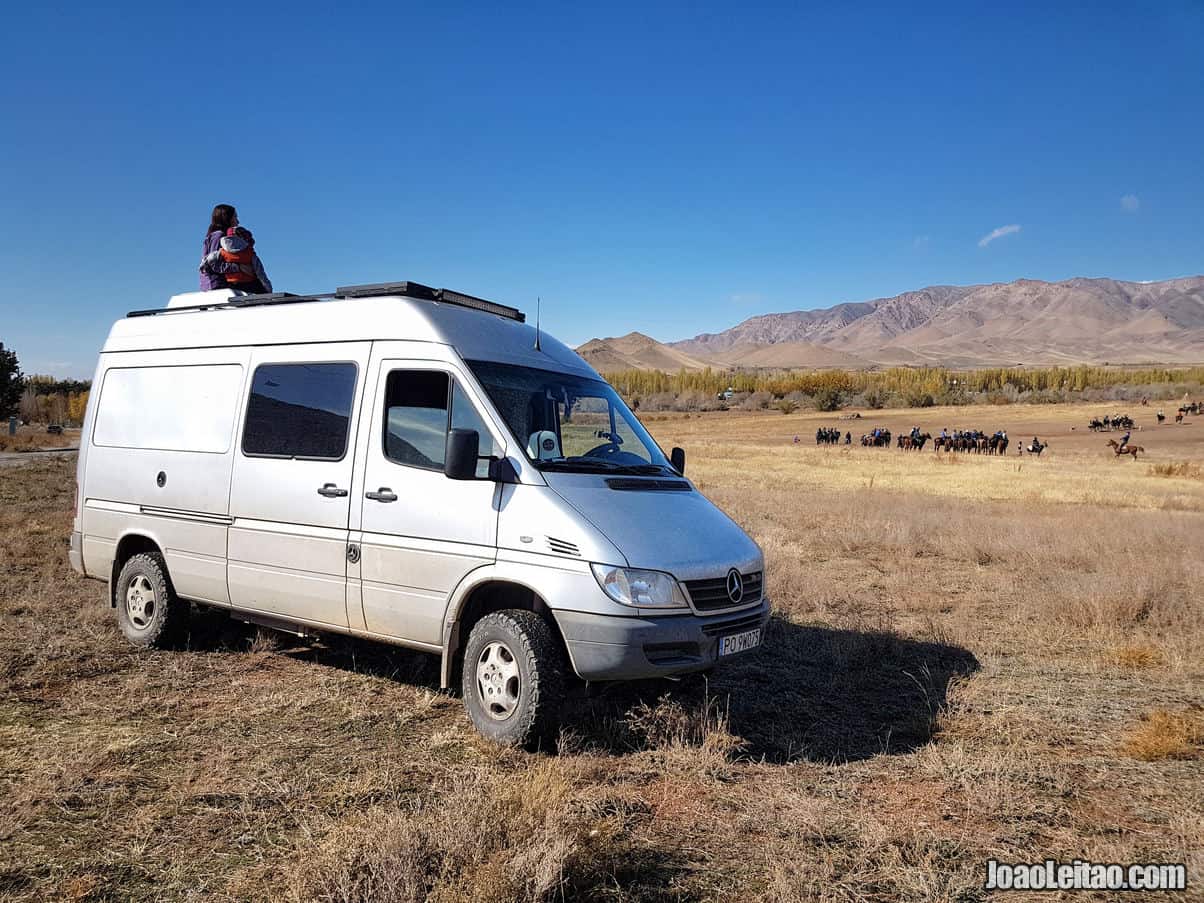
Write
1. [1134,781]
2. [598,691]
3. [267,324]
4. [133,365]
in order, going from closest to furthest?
1. [1134,781]
2. [598,691]
3. [267,324]
4. [133,365]

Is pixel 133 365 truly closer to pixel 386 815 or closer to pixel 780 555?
pixel 386 815

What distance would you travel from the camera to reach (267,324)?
6.59 metres

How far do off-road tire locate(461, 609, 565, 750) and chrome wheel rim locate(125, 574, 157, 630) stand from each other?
141 inches

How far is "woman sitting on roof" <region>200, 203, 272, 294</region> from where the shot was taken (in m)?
7.68

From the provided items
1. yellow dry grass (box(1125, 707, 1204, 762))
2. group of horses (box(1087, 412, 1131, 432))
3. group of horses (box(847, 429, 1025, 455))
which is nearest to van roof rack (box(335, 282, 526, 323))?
yellow dry grass (box(1125, 707, 1204, 762))

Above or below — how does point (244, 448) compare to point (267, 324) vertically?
below

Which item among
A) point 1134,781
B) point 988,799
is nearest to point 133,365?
point 988,799

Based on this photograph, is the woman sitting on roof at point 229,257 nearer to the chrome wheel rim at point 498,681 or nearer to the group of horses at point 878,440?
the chrome wheel rim at point 498,681

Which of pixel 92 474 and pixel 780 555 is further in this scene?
pixel 780 555

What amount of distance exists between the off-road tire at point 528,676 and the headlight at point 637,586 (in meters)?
0.52

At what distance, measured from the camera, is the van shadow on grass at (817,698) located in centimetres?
545

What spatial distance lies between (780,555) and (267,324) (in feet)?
27.6

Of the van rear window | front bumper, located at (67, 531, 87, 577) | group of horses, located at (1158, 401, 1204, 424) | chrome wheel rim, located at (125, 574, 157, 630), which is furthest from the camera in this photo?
group of horses, located at (1158, 401, 1204, 424)

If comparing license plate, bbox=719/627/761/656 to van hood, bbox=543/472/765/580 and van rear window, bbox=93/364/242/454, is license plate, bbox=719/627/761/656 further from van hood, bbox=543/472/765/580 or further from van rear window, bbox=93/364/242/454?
van rear window, bbox=93/364/242/454
